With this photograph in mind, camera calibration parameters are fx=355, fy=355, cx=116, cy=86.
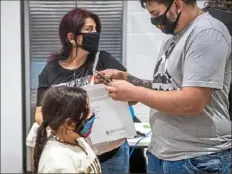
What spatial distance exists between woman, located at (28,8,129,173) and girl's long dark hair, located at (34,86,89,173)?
0.44 meters

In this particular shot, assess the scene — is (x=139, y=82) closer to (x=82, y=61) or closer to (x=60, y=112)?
(x=82, y=61)

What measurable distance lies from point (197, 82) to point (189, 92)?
0.04 m

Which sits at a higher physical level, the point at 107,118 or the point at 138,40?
the point at 138,40

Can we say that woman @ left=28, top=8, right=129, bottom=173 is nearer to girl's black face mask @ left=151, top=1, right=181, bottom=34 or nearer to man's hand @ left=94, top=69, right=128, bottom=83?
man's hand @ left=94, top=69, right=128, bottom=83

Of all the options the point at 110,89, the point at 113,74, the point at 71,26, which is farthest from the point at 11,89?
the point at 110,89

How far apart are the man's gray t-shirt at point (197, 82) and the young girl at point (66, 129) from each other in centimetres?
33

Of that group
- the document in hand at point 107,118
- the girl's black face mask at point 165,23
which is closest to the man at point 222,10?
the girl's black face mask at point 165,23

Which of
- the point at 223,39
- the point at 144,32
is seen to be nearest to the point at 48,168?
the point at 223,39

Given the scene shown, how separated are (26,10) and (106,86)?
6.43 feet

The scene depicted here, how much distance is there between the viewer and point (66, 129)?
3.35ft

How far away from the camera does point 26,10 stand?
9.80 feet

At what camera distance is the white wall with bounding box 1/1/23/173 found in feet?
9.58

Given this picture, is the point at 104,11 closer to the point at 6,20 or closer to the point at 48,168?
the point at 6,20

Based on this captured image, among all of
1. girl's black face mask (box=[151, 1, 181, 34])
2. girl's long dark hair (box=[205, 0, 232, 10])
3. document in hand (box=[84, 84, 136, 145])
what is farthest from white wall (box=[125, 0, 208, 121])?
girl's black face mask (box=[151, 1, 181, 34])
